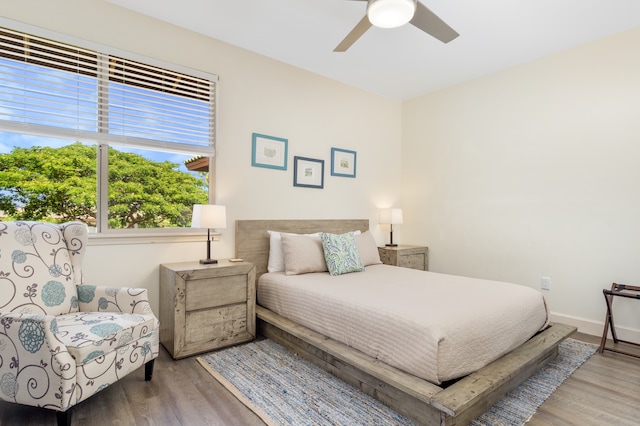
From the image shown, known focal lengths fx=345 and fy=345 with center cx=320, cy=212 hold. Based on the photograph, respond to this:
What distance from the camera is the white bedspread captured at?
5.86 ft

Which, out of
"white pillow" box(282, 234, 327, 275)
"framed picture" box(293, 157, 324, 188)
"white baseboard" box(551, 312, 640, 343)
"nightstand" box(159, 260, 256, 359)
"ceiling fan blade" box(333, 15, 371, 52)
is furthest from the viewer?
"framed picture" box(293, 157, 324, 188)

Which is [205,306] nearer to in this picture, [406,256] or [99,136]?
[99,136]

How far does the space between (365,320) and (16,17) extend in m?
3.06

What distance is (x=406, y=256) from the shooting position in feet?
13.8

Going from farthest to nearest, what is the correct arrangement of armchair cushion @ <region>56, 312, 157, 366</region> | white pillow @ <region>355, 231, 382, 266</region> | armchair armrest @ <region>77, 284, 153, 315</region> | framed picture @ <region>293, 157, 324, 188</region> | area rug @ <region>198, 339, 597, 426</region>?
framed picture @ <region>293, 157, 324, 188</region> < white pillow @ <region>355, 231, 382, 266</region> < armchair armrest @ <region>77, 284, 153, 315</region> < area rug @ <region>198, 339, 597, 426</region> < armchair cushion @ <region>56, 312, 157, 366</region>

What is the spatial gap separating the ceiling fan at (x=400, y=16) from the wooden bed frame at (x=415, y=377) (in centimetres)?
207

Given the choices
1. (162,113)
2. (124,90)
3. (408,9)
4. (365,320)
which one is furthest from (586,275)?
(124,90)

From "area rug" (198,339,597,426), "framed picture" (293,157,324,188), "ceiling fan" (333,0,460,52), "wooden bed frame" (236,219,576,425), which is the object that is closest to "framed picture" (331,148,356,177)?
"framed picture" (293,157,324,188)

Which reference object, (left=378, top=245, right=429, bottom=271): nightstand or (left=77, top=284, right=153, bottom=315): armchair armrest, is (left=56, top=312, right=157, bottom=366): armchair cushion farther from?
(left=378, top=245, right=429, bottom=271): nightstand

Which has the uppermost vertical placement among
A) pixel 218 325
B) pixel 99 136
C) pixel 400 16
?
pixel 400 16

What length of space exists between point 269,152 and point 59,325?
2236 millimetres

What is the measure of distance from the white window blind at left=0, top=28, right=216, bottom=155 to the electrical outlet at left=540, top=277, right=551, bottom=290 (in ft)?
11.4

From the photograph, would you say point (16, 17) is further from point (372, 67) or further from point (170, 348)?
A: point (372, 67)

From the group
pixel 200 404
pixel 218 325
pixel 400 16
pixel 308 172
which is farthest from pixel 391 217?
pixel 200 404
